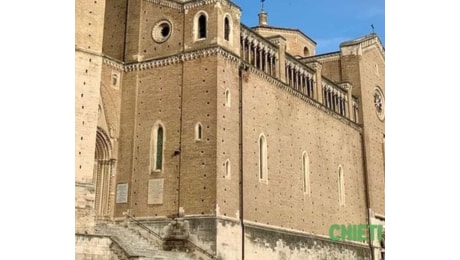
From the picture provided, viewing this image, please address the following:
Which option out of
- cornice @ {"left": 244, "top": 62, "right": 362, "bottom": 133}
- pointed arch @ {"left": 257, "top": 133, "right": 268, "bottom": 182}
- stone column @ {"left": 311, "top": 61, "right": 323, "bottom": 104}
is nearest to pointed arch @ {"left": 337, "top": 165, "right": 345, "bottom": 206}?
cornice @ {"left": 244, "top": 62, "right": 362, "bottom": 133}

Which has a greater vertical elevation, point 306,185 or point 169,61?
point 169,61

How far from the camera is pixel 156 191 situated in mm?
14641

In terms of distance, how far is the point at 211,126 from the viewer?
1438 centimetres

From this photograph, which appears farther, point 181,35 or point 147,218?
point 181,35

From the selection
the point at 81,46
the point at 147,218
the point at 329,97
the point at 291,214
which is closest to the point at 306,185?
the point at 291,214

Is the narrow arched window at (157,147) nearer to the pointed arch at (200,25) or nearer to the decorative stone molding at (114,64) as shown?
the decorative stone molding at (114,64)

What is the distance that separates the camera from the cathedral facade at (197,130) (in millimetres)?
13844

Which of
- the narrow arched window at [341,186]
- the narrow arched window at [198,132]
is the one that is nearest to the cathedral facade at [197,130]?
the narrow arched window at [198,132]

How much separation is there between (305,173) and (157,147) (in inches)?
224

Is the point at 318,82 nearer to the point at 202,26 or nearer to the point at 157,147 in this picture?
the point at 202,26

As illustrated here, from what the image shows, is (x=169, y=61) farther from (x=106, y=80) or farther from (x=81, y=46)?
(x=81, y=46)

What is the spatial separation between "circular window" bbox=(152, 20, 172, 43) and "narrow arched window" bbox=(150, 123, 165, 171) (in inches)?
93.3

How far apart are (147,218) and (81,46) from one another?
190 inches
